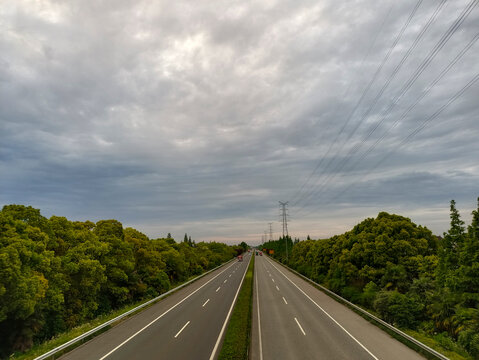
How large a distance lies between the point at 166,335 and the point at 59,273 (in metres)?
11.4

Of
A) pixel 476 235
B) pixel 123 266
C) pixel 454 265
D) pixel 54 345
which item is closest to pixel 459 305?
pixel 454 265

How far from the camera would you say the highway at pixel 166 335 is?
1520cm

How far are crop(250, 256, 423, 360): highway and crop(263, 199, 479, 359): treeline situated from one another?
131 inches

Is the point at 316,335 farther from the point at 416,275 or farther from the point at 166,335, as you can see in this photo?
the point at 416,275

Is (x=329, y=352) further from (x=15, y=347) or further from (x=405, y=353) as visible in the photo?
(x=15, y=347)

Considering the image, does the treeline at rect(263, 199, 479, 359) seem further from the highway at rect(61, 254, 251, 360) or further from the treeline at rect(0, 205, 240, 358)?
the treeline at rect(0, 205, 240, 358)

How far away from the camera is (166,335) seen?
1836cm

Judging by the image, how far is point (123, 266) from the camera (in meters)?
32.4

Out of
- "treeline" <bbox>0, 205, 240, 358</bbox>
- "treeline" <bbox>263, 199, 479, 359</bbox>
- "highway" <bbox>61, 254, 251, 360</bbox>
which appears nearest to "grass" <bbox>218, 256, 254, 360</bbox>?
"highway" <bbox>61, 254, 251, 360</bbox>

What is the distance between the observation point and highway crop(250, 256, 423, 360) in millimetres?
15250

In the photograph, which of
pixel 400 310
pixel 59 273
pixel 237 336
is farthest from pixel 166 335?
pixel 400 310

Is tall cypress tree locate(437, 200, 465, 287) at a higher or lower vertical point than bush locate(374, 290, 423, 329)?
higher

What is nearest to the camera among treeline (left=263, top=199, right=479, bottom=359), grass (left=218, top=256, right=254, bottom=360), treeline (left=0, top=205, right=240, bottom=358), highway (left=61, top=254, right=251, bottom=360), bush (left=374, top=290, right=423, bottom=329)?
grass (left=218, top=256, right=254, bottom=360)

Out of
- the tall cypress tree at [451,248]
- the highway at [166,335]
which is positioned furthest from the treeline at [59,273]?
the tall cypress tree at [451,248]
